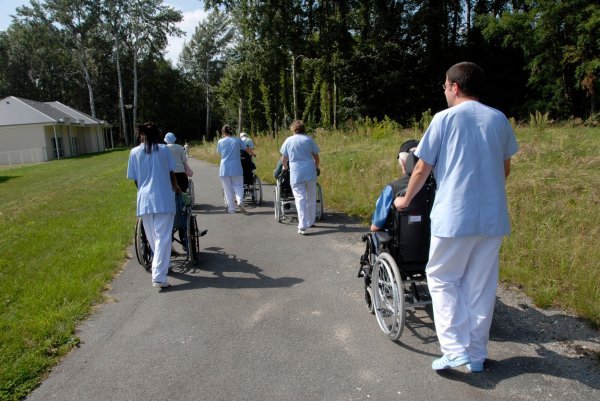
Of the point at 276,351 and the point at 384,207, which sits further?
the point at 384,207

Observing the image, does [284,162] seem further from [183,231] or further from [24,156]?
[24,156]

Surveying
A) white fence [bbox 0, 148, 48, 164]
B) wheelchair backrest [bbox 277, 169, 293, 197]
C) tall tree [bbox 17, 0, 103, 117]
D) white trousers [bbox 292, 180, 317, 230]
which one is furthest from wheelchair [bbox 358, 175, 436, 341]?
tall tree [bbox 17, 0, 103, 117]

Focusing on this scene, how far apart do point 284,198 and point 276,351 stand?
5.84 m

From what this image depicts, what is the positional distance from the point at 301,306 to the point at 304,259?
183cm

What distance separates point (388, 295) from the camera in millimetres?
4457

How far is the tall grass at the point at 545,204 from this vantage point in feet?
16.0

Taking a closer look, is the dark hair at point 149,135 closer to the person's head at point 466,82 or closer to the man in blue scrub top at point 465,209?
the man in blue scrub top at point 465,209

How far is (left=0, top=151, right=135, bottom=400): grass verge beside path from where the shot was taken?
4160mm

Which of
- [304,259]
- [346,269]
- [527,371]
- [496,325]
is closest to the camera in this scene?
[527,371]

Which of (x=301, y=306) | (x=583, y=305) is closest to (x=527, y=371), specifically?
(x=583, y=305)

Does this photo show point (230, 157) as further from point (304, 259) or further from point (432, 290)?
point (432, 290)

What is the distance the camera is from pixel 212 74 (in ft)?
235

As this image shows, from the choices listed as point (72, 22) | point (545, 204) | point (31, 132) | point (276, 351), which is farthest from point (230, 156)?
point (72, 22)

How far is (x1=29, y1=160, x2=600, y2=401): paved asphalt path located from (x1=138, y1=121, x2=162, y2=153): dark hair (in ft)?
5.69
